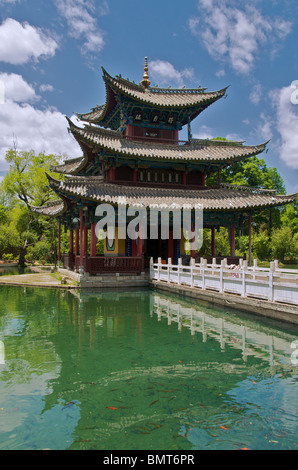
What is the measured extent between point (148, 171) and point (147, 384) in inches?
689

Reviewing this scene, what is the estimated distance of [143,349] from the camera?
783cm

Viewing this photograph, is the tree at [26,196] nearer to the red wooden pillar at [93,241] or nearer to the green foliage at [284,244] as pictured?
the red wooden pillar at [93,241]

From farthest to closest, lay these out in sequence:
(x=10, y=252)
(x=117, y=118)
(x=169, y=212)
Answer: (x=10, y=252), (x=117, y=118), (x=169, y=212)

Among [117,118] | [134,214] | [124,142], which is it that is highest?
[117,118]

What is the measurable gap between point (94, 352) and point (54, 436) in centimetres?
340

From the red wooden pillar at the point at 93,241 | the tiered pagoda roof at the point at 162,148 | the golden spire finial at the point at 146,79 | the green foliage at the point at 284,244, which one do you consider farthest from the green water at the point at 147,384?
the green foliage at the point at 284,244

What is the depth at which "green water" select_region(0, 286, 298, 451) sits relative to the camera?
4.21 metres

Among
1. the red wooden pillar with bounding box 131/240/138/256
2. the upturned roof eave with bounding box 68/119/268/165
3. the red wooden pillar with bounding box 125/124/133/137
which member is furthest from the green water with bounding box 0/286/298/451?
the red wooden pillar with bounding box 125/124/133/137

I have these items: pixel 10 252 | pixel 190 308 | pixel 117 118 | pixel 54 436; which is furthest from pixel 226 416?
pixel 10 252

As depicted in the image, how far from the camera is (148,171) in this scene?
72.4 ft

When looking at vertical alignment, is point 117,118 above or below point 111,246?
above

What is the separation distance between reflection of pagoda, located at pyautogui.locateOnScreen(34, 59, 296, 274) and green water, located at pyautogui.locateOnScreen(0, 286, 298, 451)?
8511 millimetres

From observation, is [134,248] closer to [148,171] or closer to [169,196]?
[169,196]

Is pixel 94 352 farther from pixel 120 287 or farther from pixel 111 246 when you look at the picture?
pixel 111 246
